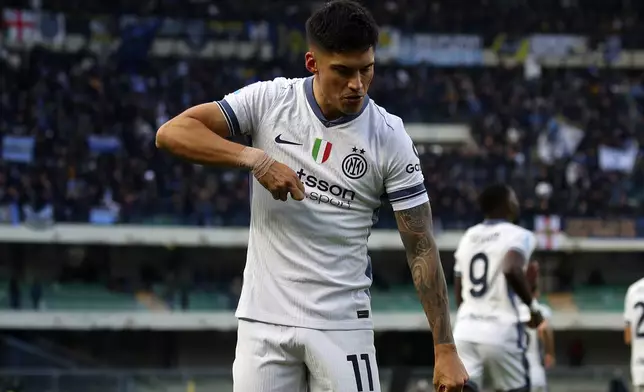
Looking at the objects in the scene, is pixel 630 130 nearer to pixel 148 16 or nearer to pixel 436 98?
pixel 436 98

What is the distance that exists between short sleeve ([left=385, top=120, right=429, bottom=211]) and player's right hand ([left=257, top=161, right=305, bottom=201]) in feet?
1.84

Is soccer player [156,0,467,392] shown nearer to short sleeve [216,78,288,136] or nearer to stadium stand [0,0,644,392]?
short sleeve [216,78,288,136]

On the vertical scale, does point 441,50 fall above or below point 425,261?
above

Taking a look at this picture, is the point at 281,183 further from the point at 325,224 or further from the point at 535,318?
the point at 535,318

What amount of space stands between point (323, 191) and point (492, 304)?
511cm

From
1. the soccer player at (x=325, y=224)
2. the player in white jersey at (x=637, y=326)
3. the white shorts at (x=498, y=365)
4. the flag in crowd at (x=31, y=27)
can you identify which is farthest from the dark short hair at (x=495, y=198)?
the flag in crowd at (x=31, y=27)

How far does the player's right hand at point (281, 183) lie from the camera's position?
13.2ft

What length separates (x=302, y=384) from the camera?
451cm

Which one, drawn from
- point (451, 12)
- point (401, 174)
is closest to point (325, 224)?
point (401, 174)

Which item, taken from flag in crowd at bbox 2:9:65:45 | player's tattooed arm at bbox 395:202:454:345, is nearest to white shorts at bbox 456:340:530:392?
player's tattooed arm at bbox 395:202:454:345

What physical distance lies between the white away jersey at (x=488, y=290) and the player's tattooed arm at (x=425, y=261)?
4664mm

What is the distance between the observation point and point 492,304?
9320mm

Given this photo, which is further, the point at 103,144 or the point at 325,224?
the point at 103,144

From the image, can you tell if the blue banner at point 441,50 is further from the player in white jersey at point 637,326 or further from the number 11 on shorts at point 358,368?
the number 11 on shorts at point 358,368
